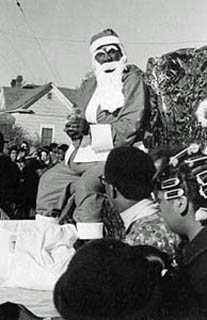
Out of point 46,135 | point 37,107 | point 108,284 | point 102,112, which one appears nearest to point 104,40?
point 102,112

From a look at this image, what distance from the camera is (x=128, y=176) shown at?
193 cm

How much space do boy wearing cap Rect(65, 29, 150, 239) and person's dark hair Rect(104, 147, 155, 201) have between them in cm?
66

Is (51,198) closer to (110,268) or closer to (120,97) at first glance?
(120,97)

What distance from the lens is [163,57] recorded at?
2980 millimetres

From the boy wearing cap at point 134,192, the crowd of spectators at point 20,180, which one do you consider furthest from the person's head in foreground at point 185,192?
the crowd of spectators at point 20,180

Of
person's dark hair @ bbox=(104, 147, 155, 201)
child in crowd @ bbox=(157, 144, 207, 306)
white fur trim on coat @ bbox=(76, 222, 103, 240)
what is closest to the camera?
child in crowd @ bbox=(157, 144, 207, 306)

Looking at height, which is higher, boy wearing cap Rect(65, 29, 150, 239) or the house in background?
the house in background

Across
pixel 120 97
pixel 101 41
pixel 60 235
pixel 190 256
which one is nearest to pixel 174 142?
pixel 120 97

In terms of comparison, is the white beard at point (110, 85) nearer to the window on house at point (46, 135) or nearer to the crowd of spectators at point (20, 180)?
the crowd of spectators at point (20, 180)

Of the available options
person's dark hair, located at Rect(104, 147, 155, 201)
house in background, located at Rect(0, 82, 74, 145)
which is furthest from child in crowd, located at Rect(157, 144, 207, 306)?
house in background, located at Rect(0, 82, 74, 145)

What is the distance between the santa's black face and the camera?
296 centimetres

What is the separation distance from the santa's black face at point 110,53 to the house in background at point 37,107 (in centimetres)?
1110

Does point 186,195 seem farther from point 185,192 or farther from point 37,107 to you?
point 37,107

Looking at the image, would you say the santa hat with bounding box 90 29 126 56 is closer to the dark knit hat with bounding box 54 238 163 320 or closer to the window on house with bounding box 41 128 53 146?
the dark knit hat with bounding box 54 238 163 320
